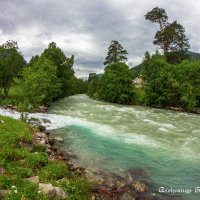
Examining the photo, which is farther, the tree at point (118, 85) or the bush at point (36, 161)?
the tree at point (118, 85)

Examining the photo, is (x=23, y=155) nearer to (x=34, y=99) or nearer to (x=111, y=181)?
(x=111, y=181)

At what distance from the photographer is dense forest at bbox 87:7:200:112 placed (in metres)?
57.7

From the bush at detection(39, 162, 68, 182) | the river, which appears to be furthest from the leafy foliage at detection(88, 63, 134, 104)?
the bush at detection(39, 162, 68, 182)

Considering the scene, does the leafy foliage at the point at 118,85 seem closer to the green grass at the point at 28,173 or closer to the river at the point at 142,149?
the river at the point at 142,149

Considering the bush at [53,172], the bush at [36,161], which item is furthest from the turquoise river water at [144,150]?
the bush at [36,161]

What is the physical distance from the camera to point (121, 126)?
30.8 metres

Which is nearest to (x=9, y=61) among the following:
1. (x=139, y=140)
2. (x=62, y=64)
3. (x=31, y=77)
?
(x=31, y=77)

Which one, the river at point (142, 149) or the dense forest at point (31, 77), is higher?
the dense forest at point (31, 77)

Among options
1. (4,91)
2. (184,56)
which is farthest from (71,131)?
(184,56)

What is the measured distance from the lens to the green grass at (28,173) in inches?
435

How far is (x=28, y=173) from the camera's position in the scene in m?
12.9

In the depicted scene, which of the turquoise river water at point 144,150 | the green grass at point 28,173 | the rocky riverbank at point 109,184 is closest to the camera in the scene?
the green grass at point 28,173

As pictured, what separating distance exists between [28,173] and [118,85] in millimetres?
56819

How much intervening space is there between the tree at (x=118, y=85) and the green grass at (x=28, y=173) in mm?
50681
